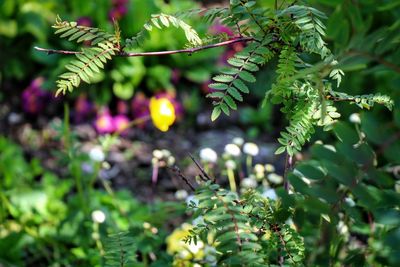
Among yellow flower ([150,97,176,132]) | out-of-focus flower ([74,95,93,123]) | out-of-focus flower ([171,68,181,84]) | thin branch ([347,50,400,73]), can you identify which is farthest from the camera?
out-of-focus flower ([171,68,181,84])

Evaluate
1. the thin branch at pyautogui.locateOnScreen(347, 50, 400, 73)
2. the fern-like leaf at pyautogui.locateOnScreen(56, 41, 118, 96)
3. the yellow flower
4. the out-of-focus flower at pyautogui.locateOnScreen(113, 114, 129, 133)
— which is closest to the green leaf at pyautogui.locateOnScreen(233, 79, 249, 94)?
the fern-like leaf at pyautogui.locateOnScreen(56, 41, 118, 96)

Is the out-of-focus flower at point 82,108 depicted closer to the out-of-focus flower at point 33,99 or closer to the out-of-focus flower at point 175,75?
the out-of-focus flower at point 33,99

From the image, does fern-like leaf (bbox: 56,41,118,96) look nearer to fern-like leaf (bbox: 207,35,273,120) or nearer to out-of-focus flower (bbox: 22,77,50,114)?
fern-like leaf (bbox: 207,35,273,120)

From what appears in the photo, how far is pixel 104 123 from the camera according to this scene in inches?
139

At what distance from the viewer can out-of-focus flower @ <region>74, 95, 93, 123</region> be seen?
3637 millimetres

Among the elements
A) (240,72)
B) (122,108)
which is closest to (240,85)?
(240,72)

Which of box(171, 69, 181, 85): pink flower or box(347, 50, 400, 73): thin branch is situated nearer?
box(347, 50, 400, 73): thin branch

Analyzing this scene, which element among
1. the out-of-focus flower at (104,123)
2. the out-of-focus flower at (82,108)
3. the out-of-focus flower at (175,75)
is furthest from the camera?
the out-of-focus flower at (175,75)

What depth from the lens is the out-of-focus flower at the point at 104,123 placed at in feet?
11.6

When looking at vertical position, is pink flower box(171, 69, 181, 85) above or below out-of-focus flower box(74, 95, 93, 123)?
above

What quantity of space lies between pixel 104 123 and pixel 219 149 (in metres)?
0.67

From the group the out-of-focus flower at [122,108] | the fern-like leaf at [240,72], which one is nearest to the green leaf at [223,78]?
the fern-like leaf at [240,72]

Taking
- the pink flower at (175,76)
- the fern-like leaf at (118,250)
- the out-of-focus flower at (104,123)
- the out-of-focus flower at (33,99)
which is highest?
the pink flower at (175,76)

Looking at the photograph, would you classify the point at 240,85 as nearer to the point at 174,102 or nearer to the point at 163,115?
the point at 163,115
